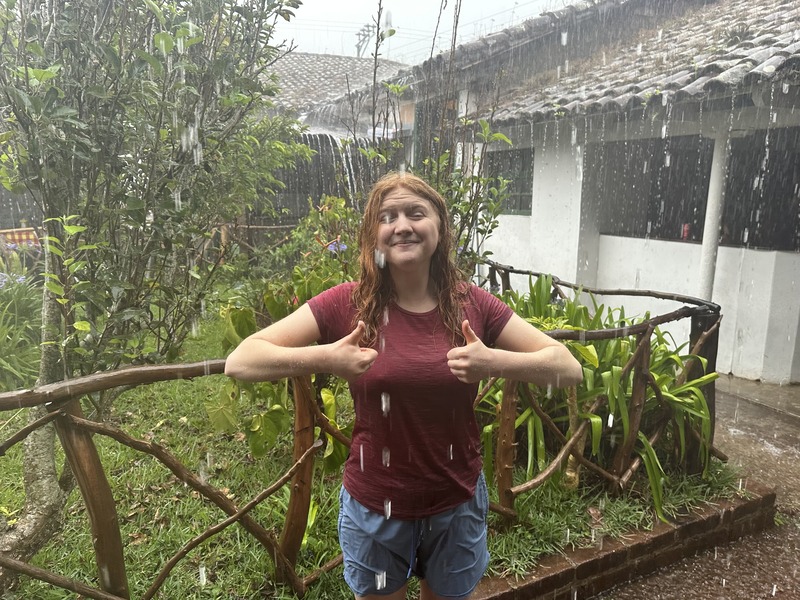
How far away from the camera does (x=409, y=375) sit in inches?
57.3

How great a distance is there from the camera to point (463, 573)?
5.37 ft

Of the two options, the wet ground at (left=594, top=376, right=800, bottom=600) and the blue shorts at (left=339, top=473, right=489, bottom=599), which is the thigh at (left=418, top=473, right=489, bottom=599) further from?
the wet ground at (left=594, top=376, right=800, bottom=600)

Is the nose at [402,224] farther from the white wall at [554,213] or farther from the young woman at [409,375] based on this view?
the white wall at [554,213]

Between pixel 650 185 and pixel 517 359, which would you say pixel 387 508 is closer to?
pixel 517 359

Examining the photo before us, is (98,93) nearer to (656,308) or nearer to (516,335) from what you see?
(516,335)

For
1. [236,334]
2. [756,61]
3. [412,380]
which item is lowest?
[236,334]

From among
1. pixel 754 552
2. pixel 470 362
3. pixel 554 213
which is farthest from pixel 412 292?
pixel 554 213

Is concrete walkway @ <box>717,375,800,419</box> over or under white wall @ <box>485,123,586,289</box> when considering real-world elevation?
under

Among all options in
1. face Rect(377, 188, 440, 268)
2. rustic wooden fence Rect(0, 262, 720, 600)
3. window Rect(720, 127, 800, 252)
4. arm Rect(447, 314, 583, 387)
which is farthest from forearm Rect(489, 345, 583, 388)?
window Rect(720, 127, 800, 252)

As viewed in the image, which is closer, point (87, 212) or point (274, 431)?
point (87, 212)

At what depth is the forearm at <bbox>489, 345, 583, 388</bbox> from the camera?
4.65 ft

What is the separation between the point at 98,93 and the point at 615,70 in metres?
7.01

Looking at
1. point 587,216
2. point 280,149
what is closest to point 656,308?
point 587,216

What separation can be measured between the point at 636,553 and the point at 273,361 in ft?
7.17
